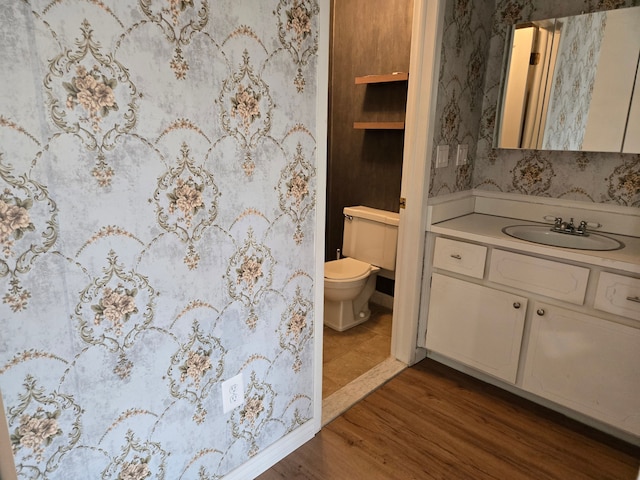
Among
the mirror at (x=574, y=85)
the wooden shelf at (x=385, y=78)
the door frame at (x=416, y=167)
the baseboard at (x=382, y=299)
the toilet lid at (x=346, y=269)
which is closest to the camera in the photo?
the mirror at (x=574, y=85)

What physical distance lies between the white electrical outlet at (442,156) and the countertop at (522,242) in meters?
0.31

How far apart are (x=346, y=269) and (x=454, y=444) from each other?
1271 millimetres

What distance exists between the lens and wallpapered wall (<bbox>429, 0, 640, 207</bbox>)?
203cm

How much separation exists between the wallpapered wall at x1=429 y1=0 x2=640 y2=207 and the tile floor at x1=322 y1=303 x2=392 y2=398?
1.02 metres

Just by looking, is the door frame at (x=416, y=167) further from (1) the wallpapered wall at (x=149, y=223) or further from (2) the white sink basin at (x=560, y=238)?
(1) the wallpapered wall at (x=149, y=223)

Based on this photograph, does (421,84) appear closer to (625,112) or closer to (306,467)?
(625,112)

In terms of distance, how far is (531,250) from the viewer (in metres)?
1.86

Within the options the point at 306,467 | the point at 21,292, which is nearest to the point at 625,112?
the point at 306,467

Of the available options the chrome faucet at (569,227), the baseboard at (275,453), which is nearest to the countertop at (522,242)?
the chrome faucet at (569,227)

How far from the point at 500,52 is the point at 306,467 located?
2.27m

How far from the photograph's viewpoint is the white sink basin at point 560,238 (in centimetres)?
191

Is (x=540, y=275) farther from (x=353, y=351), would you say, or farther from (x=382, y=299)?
(x=382, y=299)

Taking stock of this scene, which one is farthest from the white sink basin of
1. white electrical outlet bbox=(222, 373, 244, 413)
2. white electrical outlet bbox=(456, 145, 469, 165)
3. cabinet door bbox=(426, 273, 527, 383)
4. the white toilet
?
white electrical outlet bbox=(222, 373, 244, 413)

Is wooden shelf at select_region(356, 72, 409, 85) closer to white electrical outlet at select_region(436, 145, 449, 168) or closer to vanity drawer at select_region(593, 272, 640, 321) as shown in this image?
white electrical outlet at select_region(436, 145, 449, 168)
